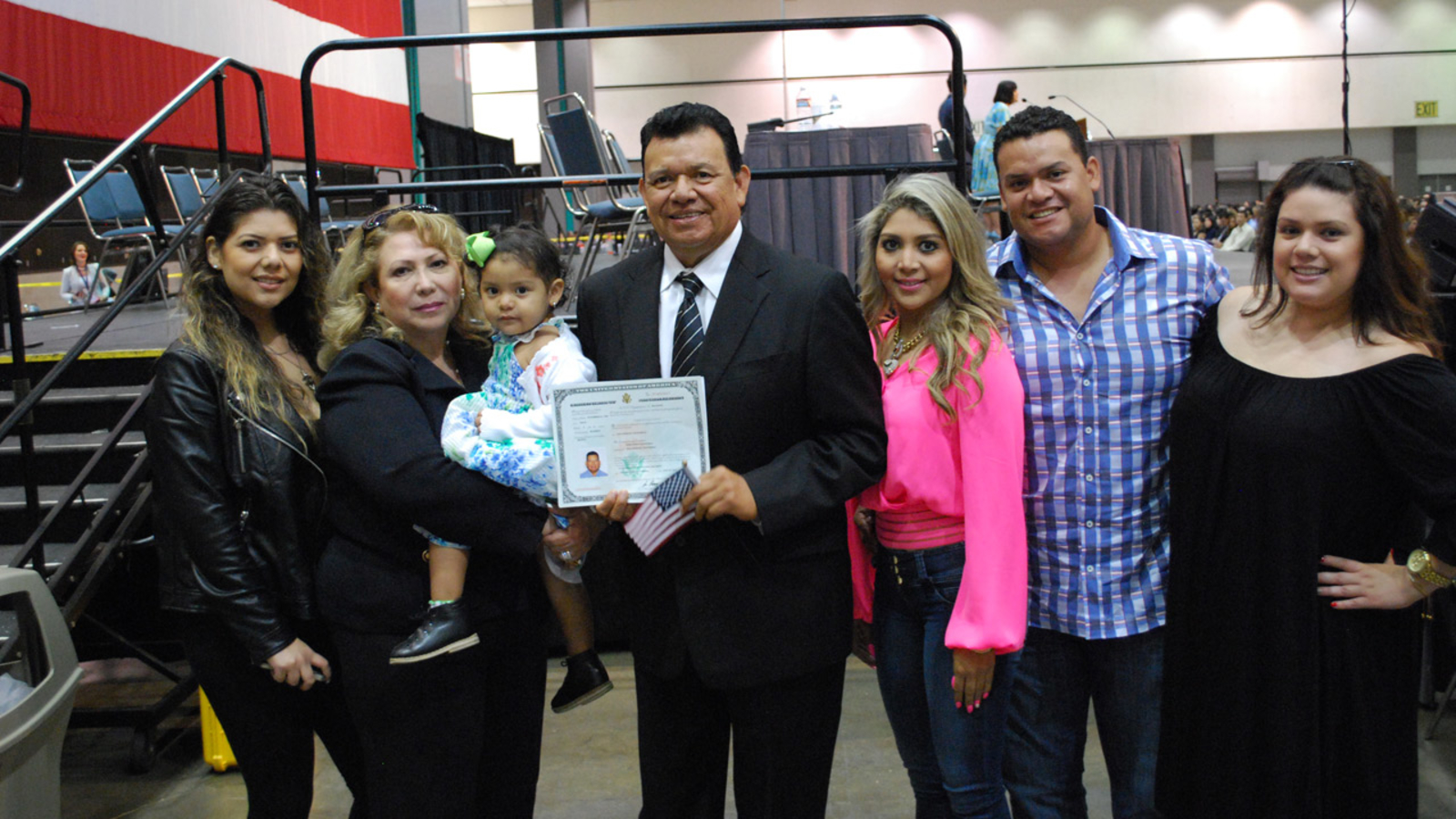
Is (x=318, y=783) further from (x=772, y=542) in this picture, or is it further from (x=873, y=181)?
(x=873, y=181)

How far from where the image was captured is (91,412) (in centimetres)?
404

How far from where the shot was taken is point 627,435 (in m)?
1.75

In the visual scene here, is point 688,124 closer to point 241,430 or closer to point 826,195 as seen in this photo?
point 241,430

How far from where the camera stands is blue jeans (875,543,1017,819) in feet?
6.55

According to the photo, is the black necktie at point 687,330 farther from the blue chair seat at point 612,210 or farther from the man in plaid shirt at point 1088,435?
the blue chair seat at point 612,210

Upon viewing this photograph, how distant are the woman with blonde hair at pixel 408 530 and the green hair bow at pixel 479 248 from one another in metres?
0.04

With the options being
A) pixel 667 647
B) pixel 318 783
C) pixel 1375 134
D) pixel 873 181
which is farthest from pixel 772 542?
pixel 1375 134

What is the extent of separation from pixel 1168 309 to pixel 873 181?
14.0 feet

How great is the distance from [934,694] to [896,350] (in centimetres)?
69

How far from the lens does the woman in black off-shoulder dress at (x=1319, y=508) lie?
1714mm

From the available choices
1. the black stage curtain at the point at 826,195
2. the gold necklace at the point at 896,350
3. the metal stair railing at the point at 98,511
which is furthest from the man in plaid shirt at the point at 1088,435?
the black stage curtain at the point at 826,195

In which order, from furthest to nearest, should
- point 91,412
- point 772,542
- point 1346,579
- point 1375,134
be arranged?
1. point 1375,134
2. point 91,412
3. point 772,542
4. point 1346,579

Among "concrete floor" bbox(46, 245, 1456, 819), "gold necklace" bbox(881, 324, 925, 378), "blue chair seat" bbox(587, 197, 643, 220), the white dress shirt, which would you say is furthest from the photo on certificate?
"blue chair seat" bbox(587, 197, 643, 220)

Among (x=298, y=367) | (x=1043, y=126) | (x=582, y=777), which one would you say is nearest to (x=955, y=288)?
(x=1043, y=126)
